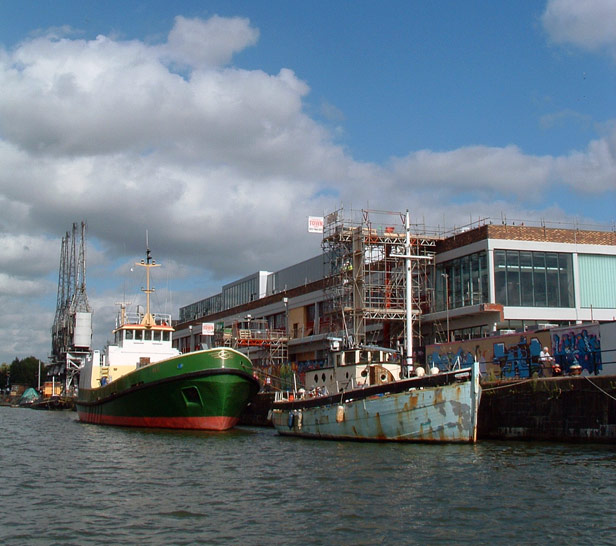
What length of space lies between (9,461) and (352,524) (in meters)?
15.9

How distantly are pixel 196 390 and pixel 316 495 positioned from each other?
64.0 ft

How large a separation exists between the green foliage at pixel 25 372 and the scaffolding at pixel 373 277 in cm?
13831

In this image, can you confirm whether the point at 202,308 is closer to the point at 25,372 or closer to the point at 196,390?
the point at 196,390

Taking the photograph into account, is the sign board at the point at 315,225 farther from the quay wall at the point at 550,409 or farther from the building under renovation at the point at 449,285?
the quay wall at the point at 550,409

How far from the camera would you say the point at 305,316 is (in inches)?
2670

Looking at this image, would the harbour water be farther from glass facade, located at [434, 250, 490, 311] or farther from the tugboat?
glass facade, located at [434, 250, 490, 311]

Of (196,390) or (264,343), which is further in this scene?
(264,343)

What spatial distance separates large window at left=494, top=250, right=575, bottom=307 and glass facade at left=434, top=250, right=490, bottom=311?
0.95 metres

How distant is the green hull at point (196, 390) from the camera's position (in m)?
36.5

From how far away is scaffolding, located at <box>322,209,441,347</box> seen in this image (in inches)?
2047

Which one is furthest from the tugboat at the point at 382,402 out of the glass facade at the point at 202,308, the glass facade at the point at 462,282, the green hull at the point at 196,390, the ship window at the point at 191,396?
the glass facade at the point at 202,308

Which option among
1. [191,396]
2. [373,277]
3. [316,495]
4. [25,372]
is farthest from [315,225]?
[25,372]

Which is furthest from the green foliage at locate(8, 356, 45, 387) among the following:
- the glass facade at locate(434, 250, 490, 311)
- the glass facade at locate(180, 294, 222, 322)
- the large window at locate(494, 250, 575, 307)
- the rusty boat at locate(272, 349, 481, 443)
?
the rusty boat at locate(272, 349, 481, 443)

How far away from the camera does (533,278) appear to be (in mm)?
46625
